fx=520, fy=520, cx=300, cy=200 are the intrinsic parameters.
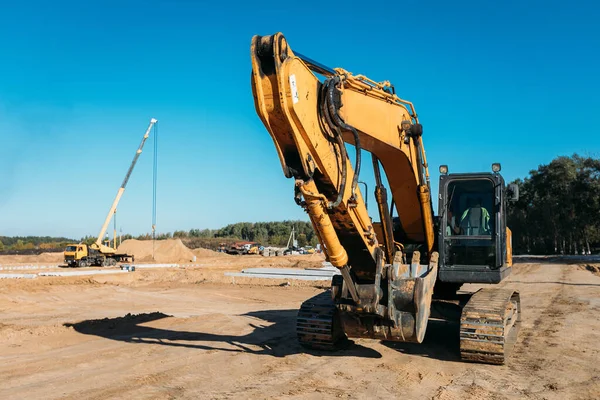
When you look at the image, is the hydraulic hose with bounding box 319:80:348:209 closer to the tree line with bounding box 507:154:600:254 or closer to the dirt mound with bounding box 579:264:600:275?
the dirt mound with bounding box 579:264:600:275

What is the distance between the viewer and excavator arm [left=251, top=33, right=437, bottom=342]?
5883 mm

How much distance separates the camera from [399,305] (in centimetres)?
732

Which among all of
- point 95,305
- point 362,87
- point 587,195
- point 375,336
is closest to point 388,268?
point 375,336

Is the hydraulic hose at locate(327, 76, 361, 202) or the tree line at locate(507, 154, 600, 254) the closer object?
the hydraulic hose at locate(327, 76, 361, 202)

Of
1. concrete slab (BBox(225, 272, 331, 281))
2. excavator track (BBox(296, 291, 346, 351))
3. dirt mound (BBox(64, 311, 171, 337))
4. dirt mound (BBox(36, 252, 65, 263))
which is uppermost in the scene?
excavator track (BBox(296, 291, 346, 351))

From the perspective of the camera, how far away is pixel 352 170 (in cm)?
688

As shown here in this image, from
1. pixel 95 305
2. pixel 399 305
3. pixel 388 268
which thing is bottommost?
pixel 95 305

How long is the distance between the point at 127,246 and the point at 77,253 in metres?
18.5

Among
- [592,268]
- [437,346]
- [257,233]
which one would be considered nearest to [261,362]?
[437,346]

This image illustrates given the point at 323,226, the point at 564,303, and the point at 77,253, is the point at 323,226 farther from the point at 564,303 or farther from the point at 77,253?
the point at 77,253

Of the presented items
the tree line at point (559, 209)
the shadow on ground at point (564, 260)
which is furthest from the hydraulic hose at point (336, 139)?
the shadow on ground at point (564, 260)

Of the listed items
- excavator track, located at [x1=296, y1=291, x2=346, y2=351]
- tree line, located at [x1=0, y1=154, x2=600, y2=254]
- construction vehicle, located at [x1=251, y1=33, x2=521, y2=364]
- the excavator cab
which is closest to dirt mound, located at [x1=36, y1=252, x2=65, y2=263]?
tree line, located at [x1=0, y1=154, x2=600, y2=254]

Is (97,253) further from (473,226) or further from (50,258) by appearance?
(473,226)

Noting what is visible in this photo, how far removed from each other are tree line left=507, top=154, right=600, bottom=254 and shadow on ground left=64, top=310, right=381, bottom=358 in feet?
138
